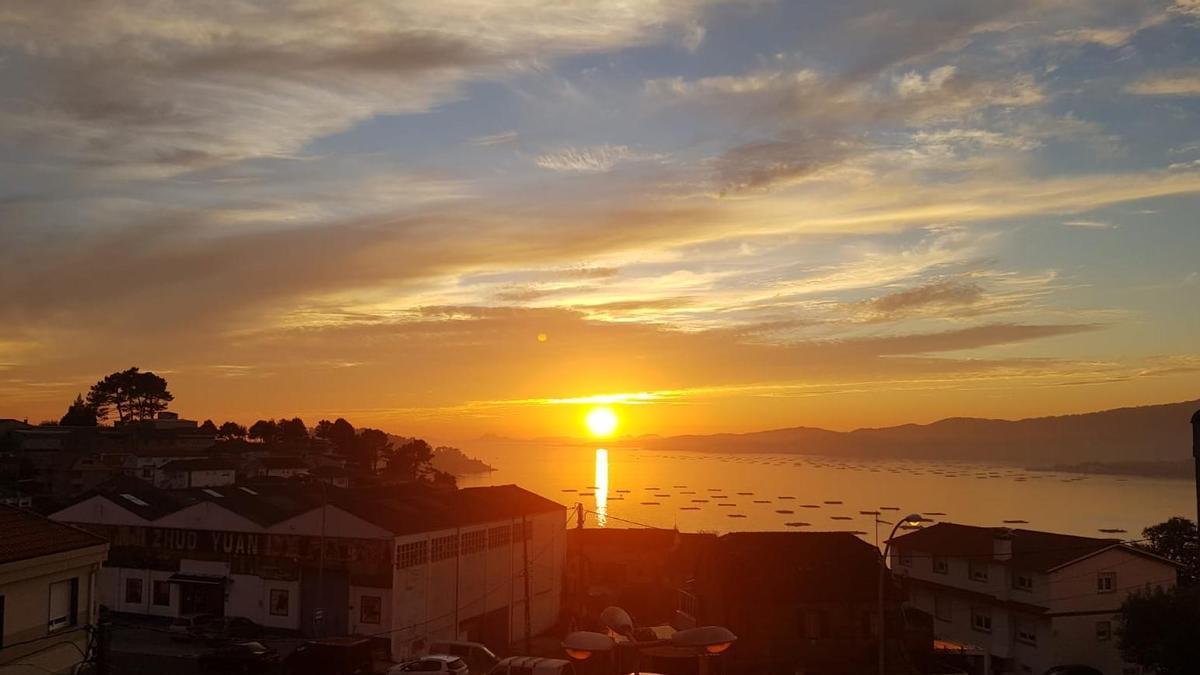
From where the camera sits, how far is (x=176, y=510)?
160 ft

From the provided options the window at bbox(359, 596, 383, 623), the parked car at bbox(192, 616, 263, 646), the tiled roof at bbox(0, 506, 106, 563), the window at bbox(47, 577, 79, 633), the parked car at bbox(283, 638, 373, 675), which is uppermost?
the tiled roof at bbox(0, 506, 106, 563)

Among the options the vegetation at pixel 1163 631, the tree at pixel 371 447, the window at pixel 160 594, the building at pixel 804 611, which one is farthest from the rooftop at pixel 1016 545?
the tree at pixel 371 447

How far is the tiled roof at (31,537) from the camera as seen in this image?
885 inches

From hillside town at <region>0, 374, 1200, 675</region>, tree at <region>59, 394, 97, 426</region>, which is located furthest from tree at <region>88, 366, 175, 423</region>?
hillside town at <region>0, 374, 1200, 675</region>

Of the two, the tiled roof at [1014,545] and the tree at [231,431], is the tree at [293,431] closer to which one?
the tree at [231,431]

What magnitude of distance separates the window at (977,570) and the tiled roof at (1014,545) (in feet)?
1.49

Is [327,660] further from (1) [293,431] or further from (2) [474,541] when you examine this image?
(1) [293,431]

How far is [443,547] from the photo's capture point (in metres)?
42.2

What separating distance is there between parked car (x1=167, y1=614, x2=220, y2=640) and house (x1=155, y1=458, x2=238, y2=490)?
58.6 m

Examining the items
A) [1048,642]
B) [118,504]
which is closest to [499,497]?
[118,504]

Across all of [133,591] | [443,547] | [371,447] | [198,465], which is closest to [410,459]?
[371,447]

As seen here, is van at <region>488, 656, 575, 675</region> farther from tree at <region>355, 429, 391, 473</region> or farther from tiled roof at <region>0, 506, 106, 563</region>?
tree at <region>355, 429, 391, 473</region>

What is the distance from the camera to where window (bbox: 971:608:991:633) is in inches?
1882

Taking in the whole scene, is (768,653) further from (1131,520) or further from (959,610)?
(1131,520)
